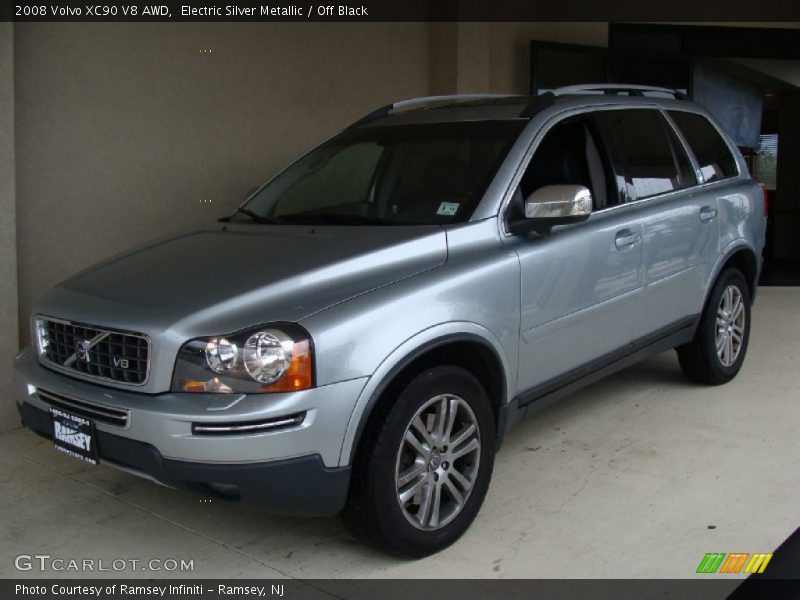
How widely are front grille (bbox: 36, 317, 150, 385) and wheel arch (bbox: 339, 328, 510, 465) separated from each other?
2.51 ft

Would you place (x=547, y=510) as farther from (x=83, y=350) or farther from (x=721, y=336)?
(x=721, y=336)

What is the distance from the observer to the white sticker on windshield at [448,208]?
3.75 meters

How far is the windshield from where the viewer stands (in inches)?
152

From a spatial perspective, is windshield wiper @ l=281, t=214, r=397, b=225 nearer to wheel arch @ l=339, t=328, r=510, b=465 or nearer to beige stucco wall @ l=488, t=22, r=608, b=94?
wheel arch @ l=339, t=328, r=510, b=465

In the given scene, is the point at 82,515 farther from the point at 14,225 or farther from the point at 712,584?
the point at 712,584

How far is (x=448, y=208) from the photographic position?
12.4 ft

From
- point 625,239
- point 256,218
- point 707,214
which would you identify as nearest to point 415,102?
point 256,218

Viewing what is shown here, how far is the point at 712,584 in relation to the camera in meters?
3.13

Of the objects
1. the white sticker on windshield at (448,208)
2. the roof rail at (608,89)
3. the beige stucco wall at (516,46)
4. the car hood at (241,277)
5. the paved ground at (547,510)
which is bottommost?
the paved ground at (547,510)

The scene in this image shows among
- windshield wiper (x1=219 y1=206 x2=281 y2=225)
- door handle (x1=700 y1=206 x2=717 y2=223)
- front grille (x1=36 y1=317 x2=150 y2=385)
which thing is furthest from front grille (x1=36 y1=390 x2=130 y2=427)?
door handle (x1=700 y1=206 x2=717 y2=223)

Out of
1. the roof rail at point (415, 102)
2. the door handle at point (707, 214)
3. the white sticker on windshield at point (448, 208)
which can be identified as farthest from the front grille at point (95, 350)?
the door handle at point (707, 214)

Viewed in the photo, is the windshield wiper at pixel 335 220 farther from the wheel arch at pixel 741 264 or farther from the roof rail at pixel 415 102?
the wheel arch at pixel 741 264

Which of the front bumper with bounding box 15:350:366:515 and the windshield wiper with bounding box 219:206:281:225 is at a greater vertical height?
the windshield wiper with bounding box 219:206:281:225

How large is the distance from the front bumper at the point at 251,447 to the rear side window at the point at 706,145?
318 cm
